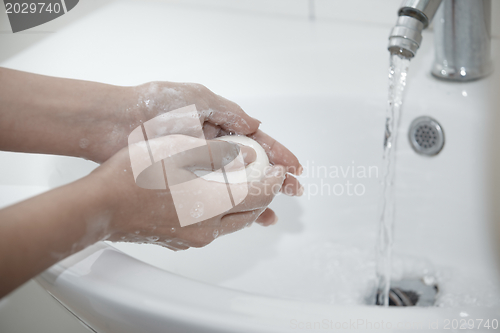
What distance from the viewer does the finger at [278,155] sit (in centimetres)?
50

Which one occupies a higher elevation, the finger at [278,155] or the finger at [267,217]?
the finger at [278,155]

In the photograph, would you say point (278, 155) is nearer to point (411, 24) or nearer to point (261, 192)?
point (261, 192)

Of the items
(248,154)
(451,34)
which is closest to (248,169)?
(248,154)

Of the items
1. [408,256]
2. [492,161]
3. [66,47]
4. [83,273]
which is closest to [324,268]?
[408,256]

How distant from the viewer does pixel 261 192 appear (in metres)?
0.40

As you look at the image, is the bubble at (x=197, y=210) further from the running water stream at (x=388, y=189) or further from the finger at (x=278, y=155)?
the running water stream at (x=388, y=189)

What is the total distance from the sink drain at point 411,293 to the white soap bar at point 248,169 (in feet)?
0.90

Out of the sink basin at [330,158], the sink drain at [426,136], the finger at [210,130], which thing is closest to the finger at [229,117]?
the finger at [210,130]

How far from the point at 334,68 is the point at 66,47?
1.51 feet

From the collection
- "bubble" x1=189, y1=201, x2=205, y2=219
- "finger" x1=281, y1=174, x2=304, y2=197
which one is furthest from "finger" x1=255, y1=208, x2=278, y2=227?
"bubble" x1=189, y1=201, x2=205, y2=219

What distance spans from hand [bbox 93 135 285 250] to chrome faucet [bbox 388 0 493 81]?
20 centimetres

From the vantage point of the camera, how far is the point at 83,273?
30cm

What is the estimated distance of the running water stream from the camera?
0.49 meters

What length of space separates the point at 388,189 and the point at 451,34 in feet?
0.76
